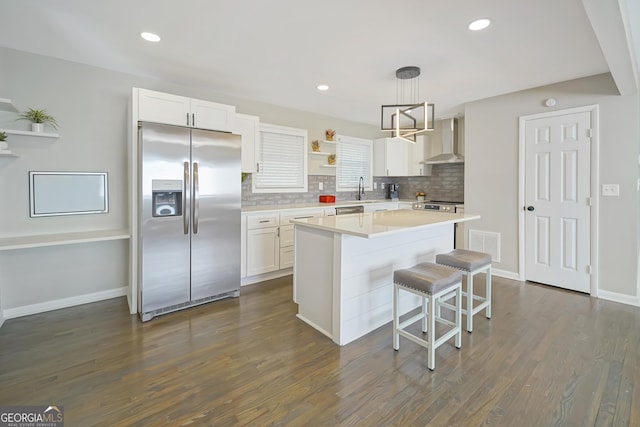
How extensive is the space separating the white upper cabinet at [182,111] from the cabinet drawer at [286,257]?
1.69m

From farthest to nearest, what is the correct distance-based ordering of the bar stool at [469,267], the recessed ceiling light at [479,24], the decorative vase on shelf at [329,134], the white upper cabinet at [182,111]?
the decorative vase on shelf at [329,134]
the white upper cabinet at [182,111]
the bar stool at [469,267]
the recessed ceiling light at [479,24]

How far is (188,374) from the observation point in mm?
2027

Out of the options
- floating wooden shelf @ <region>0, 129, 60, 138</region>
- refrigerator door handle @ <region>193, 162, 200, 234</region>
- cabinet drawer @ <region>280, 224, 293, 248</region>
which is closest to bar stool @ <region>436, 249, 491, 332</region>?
cabinet drawer @ <region>280, 224, 293, 248</region>

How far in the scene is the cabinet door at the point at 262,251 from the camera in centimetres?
380

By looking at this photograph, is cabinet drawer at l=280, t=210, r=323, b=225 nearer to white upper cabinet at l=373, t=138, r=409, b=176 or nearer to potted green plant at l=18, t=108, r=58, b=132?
white upper cabinet at l=373, t=138, r=409, b=176

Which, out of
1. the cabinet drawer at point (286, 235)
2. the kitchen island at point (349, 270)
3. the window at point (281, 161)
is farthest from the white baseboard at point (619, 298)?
the window at point (281, 161)

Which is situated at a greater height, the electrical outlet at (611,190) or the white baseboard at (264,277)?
the electrical outlet at (611,190)

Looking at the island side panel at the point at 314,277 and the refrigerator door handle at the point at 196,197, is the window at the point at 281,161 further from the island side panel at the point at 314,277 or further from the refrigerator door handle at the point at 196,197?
the island side panel at the point at 314,277

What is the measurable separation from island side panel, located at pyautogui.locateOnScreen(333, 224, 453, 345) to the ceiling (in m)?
1.64

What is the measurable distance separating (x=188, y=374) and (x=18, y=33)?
3065 mm

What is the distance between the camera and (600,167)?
333 centimetres

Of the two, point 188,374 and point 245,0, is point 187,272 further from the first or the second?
point 245,0

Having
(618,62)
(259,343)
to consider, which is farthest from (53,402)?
(618,62)

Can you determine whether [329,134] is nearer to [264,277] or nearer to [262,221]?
[262,221]
